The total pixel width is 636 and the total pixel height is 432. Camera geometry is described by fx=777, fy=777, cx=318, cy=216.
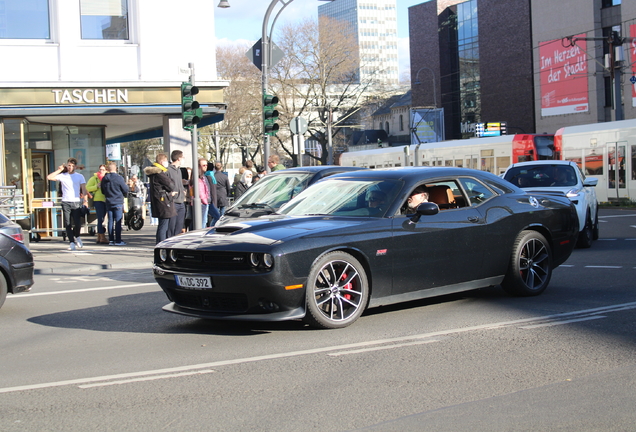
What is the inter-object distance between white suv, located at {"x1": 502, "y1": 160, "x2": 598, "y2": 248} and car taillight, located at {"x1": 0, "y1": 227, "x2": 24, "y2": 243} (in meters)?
9.38

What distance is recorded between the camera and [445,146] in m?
38.2

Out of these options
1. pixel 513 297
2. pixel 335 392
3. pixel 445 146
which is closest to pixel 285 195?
pixel 513 297

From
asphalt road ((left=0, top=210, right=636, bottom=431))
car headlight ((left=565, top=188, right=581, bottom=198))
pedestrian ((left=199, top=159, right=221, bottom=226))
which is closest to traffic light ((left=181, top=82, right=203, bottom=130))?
pedestrian ((left=199, top=159, right=221, bottom=226))

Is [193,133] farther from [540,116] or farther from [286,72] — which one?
[540,116]

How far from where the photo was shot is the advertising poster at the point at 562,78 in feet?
175

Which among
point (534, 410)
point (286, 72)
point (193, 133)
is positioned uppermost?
point (286, 72)

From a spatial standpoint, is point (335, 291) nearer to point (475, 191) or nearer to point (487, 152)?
point (475, 191)

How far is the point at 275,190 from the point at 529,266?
4.71m

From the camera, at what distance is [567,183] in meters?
14.9

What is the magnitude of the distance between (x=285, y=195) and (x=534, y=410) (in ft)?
25.2

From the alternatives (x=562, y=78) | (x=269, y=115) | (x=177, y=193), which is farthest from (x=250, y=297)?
(x=562, y=78)

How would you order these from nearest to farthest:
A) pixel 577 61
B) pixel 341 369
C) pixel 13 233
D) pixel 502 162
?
pixel 341 369
pixel 13 233
pixel 502 162
pixel 577 61

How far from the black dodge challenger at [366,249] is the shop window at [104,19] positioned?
44.9 ft

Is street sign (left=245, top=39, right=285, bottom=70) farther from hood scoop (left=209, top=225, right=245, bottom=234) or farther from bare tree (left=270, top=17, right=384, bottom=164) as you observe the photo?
bare tree (left=270, top=17, right=384, bottom=164)
